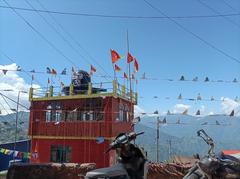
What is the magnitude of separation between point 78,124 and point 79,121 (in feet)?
0.75

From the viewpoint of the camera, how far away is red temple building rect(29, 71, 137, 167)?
2403 centimetres

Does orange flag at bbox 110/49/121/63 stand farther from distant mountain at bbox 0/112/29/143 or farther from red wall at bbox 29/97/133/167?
distant mountain at bbox 0/112/29/143

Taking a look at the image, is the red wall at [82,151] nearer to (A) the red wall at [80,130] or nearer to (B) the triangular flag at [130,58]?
(A) the red wall at [80,130]

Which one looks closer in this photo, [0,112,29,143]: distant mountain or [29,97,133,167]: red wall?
[29,97,133,167]: red wall

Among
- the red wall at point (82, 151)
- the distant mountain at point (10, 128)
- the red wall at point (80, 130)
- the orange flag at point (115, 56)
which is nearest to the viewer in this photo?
the orange flag at point (115, 56)

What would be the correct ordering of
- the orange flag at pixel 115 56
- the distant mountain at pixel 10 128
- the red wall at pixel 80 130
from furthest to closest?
the distant mountain at pixel 10 128
the red wall at pixel 80 130
the orange flag at pixel 115 56

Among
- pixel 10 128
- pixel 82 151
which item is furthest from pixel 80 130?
pixel 10 128

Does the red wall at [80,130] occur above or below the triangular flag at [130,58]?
below

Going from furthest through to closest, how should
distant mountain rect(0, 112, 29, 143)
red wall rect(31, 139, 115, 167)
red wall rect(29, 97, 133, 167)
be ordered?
distant mountain rect(0, 112, 29, 143), red wall rect(29, 97, 133, 167), red wall rect(31, 139, 115, 167)

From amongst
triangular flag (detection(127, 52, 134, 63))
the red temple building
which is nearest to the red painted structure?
the red temple building

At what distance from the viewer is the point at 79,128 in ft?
81.6

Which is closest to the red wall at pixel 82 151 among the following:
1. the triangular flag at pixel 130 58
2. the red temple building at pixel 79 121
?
the red temple building at pixel 79 121

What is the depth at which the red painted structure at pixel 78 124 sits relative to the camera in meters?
24.0

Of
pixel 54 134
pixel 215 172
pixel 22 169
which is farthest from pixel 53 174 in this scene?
pixel 54 134
